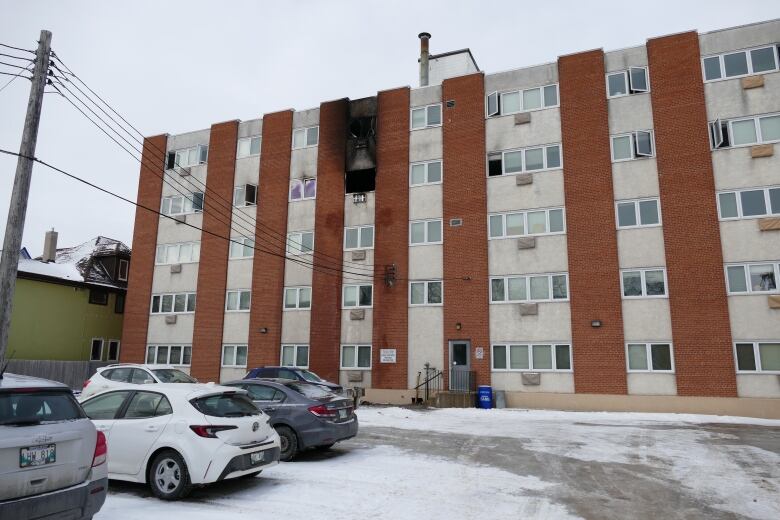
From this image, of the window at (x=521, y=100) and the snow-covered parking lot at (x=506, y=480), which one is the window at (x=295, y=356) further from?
the window at (x=521, y=100)

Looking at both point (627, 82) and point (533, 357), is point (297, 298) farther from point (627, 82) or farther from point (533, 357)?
point (627, 82)

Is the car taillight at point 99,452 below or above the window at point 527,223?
below

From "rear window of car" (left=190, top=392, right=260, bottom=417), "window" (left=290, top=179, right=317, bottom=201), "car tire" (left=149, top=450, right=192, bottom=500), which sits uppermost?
"window" (left=290, top=179, right=317, bottom=201)

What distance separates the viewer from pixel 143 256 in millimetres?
32531

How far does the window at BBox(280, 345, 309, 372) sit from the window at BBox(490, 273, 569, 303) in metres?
9.76

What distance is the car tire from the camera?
7422mm

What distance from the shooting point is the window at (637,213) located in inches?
882

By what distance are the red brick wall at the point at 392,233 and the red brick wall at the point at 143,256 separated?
14657 millimetres

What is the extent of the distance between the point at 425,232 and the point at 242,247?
35.0 feet

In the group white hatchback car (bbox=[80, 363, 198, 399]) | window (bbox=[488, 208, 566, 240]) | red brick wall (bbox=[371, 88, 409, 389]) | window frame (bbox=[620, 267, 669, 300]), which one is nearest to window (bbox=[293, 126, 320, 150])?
red brick wall (bbox=[371, 88, 409, 389])

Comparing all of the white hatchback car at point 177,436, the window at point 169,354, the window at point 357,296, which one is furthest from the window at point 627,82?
the window at point 169,354

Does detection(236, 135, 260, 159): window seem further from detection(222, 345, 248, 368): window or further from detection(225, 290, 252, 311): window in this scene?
detection(222, 345, 248, 368): window

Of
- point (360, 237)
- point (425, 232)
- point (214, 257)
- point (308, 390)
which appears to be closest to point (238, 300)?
point (214, 257)

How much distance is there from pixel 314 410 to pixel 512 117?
19.4 meters
